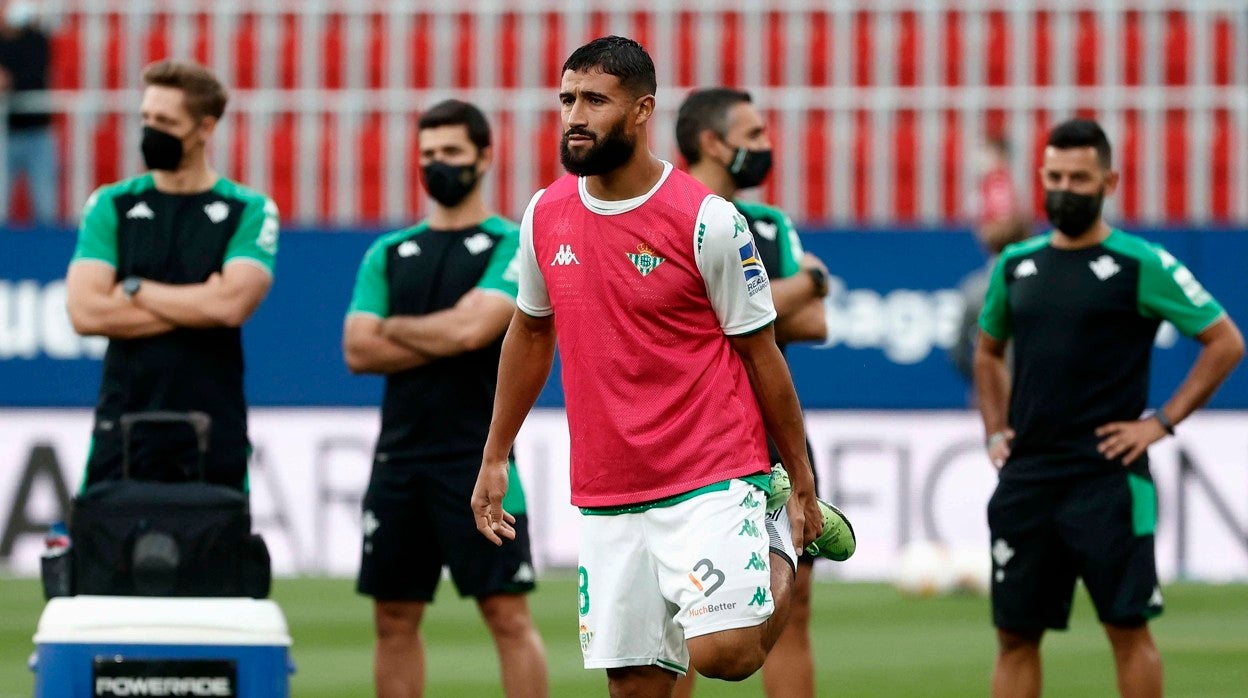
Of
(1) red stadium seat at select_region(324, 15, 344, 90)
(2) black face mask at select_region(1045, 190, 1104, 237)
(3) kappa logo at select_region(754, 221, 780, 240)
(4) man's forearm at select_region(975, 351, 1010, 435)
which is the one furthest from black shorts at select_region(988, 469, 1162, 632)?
(1) red stadium seat at select_region(324, 15, 344, 90)

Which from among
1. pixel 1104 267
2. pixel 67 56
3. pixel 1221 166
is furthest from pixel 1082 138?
pixel 67 56

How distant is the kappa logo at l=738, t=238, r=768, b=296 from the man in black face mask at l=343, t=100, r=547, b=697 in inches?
79.8

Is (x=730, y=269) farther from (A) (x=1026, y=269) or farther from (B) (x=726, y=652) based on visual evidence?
(A) (x=1026, y=269)

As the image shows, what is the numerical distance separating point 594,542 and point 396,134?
34.6ft

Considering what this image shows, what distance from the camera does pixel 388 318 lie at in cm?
768

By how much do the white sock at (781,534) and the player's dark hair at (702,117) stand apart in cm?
200

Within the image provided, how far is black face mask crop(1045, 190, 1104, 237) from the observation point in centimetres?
736

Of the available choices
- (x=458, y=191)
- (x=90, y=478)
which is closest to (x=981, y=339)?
(x=458, y=191)

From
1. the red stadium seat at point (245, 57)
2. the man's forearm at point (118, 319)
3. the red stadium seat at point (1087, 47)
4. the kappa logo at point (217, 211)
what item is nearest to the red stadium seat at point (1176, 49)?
the red stadium seat at point (1087, 47)

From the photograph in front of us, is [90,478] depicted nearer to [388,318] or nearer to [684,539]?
[388,318]

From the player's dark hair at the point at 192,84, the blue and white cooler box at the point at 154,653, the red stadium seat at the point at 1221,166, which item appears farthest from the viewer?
the red stadium seat at the point at 1221,166

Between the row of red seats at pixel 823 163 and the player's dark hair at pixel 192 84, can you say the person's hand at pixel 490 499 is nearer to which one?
the player's dark hair at pixel 192 84

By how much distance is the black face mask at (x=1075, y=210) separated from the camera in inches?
290

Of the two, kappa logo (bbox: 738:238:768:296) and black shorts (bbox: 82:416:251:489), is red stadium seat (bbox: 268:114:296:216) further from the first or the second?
kappa logo (bbox: 738:238:768:296)
